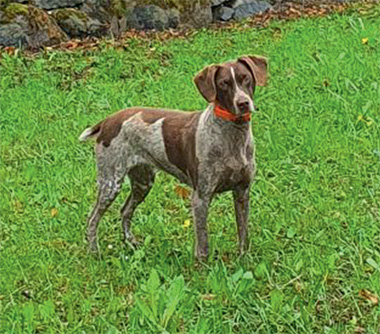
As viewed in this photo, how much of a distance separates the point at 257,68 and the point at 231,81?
20cm

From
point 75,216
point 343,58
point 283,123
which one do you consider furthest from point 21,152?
point 343,58

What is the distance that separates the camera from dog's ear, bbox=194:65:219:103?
500 cm

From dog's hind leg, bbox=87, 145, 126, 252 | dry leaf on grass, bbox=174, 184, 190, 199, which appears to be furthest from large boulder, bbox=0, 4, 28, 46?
dog's hind leg, bbox=87, 145, 126, 252

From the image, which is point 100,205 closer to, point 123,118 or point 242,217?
point 123,118

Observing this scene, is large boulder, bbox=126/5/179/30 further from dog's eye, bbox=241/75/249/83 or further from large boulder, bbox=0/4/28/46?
dog's eye, bbox=241/75/249/83

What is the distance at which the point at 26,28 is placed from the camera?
12953 millimetres

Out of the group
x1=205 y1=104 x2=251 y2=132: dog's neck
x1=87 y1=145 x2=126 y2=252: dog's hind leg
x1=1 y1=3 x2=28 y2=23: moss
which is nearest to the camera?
x1=205 y1=104 x2=251 y2=132: dog's neck

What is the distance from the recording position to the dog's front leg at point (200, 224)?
522 centimetres

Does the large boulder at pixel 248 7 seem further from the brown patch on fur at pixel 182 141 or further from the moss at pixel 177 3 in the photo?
the brown patch on fur at pixel 182 141

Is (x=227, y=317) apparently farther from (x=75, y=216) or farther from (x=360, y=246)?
(x=75, y=216)

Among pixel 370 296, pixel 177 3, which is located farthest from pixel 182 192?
pixel 177 3

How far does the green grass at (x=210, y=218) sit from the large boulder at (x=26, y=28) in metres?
2.10

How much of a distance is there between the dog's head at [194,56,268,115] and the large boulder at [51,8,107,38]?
9.09 meters

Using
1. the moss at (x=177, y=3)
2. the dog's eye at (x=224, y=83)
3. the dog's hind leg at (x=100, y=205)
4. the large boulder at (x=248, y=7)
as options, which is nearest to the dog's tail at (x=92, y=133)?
the dog's hind leg at (x=100, y=205)
